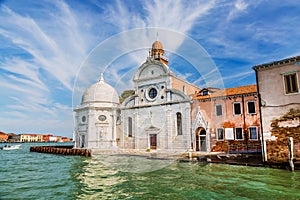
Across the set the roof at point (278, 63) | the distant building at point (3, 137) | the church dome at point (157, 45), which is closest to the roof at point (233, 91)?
the roof at point (278, 63)

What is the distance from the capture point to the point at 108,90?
39.2 m

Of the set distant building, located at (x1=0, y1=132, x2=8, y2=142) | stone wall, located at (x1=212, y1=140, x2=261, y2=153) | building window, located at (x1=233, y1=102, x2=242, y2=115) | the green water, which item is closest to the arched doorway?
stone wall, located at (x1=212, y1=140, x2=261, y2=153)

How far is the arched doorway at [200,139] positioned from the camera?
86.6 feet

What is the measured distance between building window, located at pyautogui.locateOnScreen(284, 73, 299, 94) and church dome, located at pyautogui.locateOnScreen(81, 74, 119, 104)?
85.4 ft

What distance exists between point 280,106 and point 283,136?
202 centimetres

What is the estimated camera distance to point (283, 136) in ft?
50.2

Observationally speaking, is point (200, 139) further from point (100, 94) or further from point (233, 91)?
point (100, 94)

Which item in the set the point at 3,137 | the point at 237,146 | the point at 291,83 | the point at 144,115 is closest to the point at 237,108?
the point at 237,146

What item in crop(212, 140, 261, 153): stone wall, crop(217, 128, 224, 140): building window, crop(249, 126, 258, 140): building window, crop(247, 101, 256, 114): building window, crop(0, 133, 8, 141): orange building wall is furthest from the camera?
crop(0, 133, 8, 141): orange building wall

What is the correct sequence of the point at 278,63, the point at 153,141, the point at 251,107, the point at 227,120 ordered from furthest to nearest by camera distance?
the point at 153,141
the point at 227,120
the point at 251,107
the point at 278,63

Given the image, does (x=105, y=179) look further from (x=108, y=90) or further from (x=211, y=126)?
(x=108, y=90)

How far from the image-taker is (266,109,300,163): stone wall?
14.8 metres

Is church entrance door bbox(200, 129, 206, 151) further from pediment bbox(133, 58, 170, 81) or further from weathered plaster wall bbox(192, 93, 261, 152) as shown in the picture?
pediment bbox(133, 58, 170, 81)

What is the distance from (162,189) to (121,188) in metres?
→ 2.00
